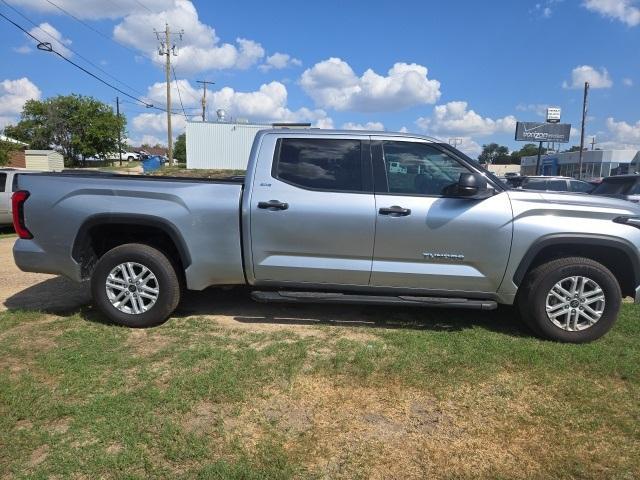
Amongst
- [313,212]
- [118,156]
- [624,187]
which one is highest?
[118,156]

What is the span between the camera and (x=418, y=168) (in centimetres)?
470

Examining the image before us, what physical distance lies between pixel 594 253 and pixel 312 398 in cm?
305

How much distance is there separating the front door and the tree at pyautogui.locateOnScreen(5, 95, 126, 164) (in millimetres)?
69079

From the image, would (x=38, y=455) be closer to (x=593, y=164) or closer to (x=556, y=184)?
(x=556, y=184)

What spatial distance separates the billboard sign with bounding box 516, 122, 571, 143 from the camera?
6694 cm

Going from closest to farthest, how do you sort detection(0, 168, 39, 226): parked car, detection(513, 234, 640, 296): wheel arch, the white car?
1. detection(513, 234, 640, 296): wheel arch
2. detection(0, 168, 39, 226): parked car
3. the white car

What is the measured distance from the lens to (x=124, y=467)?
2.74 m

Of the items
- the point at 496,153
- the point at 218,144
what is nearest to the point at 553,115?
the point at 218,144

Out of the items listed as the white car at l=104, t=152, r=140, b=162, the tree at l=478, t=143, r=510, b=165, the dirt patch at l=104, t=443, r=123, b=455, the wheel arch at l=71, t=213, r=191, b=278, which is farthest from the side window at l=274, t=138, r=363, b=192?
the tree at l=478, t=143, r=510, b=165

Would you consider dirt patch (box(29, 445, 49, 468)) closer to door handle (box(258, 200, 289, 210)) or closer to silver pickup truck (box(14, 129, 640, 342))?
silver pickup truck (box(14, 129, 640, 342))

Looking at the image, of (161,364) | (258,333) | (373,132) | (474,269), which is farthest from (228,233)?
(474,269)

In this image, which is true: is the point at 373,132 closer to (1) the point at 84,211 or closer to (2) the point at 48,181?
(1) the point at 84,211

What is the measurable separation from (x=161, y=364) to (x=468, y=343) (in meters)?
2.62

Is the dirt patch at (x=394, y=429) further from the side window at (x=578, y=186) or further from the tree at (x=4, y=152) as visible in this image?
the tree at (x=4, y=152)
